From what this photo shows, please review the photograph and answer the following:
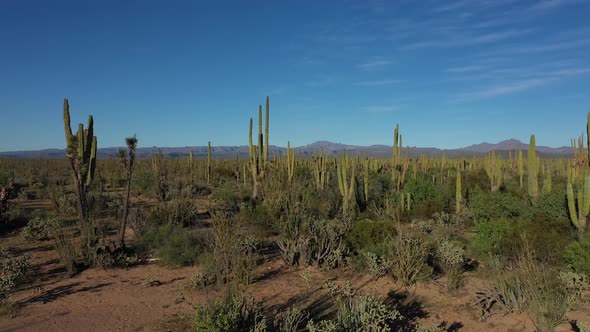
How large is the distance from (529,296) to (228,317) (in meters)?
4.35

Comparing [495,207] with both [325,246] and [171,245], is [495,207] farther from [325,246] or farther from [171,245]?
[171,245]

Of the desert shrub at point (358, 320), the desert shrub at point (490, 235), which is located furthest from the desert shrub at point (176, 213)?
the desert shrub at point (490, 235)

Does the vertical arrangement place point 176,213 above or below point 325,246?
above

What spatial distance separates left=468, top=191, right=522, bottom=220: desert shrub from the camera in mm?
12289

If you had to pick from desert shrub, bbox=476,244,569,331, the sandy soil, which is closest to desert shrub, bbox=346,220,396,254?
the sandy soil

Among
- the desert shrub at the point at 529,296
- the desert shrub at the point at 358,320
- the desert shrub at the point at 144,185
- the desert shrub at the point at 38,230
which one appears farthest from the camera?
the desert shrub at the point at 144,185

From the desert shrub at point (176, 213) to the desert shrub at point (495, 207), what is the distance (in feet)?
32.8

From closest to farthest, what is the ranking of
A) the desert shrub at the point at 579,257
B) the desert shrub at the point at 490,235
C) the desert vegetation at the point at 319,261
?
the desert vegetation at the point at 319,261, the desert shrub at the point at 579,257, the desert shrub at the point at 490,235

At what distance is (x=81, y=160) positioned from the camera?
32.7ft

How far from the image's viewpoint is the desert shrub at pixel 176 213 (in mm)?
12211

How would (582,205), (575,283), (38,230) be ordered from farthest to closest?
(38,230) → (582,205) → (575,283)

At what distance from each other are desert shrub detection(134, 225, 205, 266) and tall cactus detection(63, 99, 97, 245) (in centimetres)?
130

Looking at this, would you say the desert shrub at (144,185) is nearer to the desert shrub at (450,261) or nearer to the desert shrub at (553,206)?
the desert shrub at (450,261)

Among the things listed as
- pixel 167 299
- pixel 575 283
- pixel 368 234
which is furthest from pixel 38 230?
pixel 575 283
